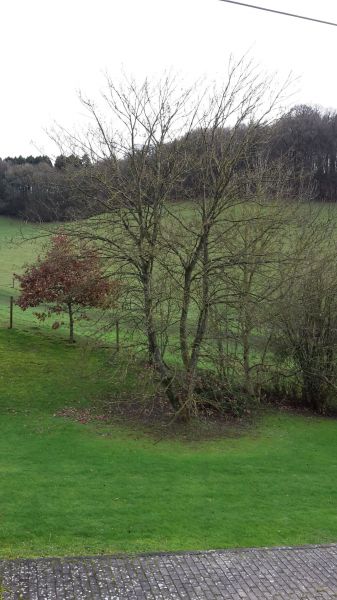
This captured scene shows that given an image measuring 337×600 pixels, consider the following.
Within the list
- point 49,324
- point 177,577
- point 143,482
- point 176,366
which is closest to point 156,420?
point 176,366

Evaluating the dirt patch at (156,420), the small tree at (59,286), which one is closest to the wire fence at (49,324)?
the small tree at (59,286)

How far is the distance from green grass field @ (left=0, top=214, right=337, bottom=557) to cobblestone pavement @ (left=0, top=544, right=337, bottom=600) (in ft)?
1.23

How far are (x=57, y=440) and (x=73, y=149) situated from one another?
7.26 metres

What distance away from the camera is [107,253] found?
14453 mm

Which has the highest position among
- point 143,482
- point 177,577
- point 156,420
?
point 177,577

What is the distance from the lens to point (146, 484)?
1042cm

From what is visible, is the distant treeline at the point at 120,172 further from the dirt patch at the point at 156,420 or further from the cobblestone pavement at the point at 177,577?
the cobblestone pavement at the point at 177,577

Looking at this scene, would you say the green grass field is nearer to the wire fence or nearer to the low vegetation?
the low vegetation

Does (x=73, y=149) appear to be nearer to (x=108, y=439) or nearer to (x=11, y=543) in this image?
(x=108, y=439)

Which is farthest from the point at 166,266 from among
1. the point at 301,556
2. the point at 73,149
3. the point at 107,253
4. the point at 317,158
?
the point at 317,158

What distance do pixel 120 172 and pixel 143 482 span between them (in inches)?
307

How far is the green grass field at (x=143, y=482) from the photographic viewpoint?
8.35 metres

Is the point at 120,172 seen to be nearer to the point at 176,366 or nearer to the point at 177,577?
the point at 176,366

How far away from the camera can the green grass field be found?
835 centimetres
